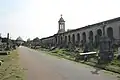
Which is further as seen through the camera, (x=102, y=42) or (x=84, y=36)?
(x=84, y=36)

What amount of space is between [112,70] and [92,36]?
41.9m

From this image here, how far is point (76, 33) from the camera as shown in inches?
2611

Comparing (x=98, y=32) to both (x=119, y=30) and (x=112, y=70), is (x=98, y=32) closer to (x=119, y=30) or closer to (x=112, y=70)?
(x=119, y=30)

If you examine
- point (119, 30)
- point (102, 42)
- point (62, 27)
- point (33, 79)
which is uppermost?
point (62, 27)

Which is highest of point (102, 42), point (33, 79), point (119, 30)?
point (119, 30)

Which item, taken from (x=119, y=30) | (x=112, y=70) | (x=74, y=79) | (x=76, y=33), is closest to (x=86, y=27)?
(x=76, y=33)

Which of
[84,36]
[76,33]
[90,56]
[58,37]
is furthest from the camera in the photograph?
[58,37]

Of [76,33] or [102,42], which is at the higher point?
[76,33]

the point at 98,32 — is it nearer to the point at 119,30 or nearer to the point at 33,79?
the point at 119,30

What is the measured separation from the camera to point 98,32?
169 feet

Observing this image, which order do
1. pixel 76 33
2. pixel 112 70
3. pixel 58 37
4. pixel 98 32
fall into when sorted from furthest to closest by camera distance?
pixel 58 37 < pixel 76 33 < pixel 98 32 < pixel 112 70

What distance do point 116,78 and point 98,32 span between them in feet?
135

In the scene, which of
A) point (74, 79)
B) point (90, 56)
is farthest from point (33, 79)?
point (90, 56)

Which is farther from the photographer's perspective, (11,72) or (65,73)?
(11,72)
